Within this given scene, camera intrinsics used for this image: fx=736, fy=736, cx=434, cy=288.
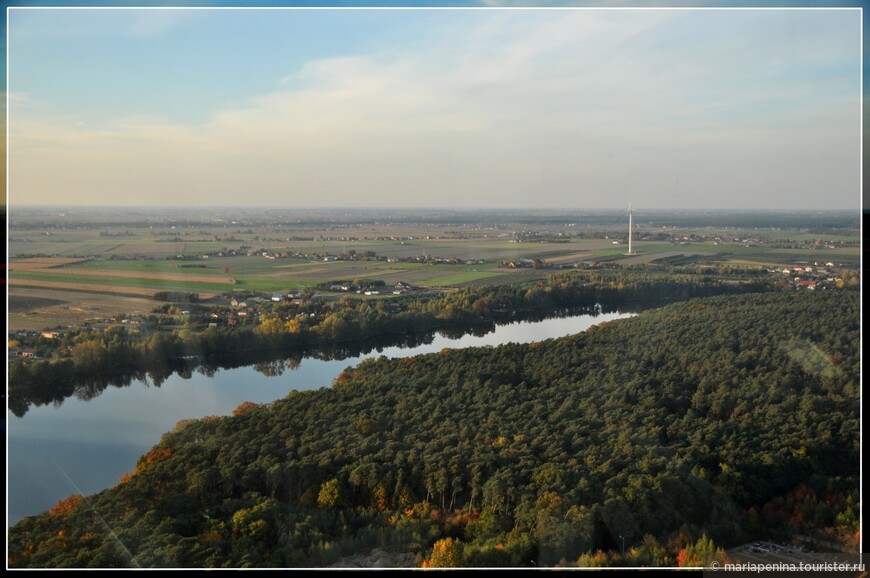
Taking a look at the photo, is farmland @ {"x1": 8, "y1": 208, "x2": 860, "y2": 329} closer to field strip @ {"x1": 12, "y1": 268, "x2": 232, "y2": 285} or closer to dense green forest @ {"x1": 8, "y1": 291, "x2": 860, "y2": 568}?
field strip @ {"x1": 12, "y1": 268, "x2": 232, "y2": 285}

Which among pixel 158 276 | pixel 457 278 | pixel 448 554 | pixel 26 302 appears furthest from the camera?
pixel 457 278

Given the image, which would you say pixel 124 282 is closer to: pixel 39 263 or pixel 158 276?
pixel 158 276

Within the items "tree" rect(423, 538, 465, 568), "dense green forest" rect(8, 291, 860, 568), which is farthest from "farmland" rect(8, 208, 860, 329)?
"tree" rect(423, 538, 465, 568)

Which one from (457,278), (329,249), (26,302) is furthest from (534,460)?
(26,302)

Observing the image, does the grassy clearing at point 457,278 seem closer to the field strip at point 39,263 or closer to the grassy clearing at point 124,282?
the grassy clearing at point 124,282

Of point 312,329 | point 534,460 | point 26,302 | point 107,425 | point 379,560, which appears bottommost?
point 379,560

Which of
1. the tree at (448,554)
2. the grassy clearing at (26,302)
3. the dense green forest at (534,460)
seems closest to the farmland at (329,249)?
the grassy clearing at (26,302)
